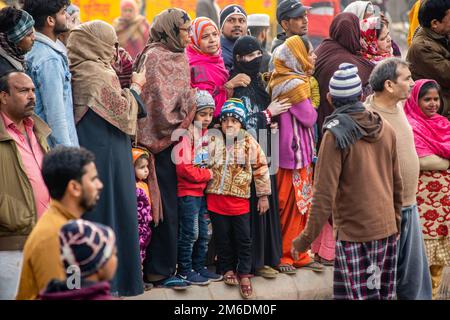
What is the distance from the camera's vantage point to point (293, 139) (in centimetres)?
747

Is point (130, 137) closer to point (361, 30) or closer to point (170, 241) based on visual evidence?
point (170, 241)

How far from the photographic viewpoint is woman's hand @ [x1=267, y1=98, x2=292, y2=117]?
7.40 m

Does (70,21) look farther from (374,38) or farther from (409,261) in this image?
(409,261)

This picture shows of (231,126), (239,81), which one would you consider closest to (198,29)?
(239,81)

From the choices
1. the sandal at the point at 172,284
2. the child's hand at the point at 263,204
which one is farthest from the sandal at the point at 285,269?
the sandal at the point at 172,284

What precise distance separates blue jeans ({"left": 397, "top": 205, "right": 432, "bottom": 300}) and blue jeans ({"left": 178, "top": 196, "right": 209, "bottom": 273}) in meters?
1.56

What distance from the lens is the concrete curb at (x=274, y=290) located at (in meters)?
6.78

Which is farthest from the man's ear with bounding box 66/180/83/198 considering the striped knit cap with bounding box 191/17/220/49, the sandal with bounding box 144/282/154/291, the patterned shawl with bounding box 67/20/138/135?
the striped knit cap with bounding box 191/17/220/49

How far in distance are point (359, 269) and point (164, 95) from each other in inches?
82.0

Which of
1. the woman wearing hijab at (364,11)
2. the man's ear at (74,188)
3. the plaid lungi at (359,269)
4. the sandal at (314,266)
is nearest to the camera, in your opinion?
the man's ear at (74,188)

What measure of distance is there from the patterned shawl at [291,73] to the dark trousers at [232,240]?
3.65 feet

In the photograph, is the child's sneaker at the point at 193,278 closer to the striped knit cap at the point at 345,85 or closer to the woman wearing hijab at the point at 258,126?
the woman wearing hijab at the point at 258,126

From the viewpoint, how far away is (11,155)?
17.8 ft

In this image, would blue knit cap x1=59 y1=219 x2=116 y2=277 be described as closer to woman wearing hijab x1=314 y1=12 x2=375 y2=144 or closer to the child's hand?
the child's hand
